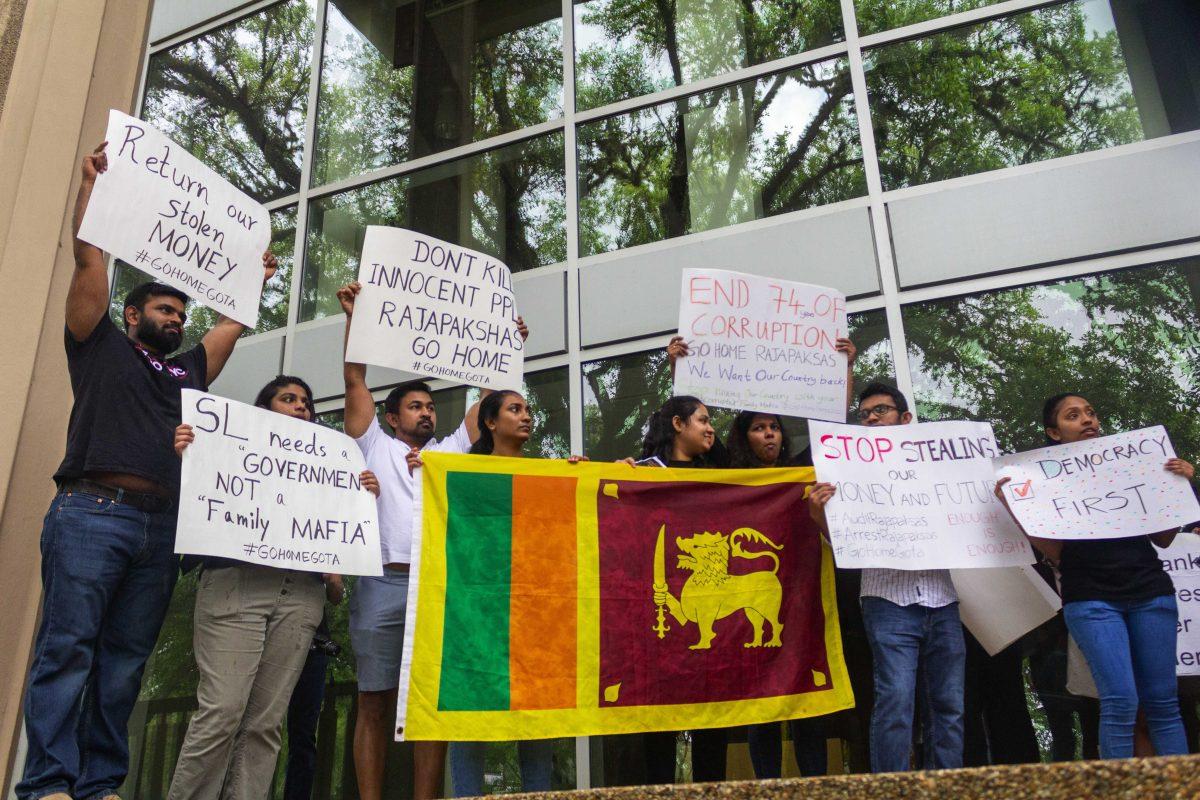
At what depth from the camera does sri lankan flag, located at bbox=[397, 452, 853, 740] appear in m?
4.19

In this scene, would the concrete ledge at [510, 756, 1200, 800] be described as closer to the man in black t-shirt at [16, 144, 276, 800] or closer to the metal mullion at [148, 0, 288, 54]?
the man in black t-shirt at [16, 144, 276, 800]

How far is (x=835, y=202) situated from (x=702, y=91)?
138 cm

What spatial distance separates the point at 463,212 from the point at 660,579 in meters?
4.00

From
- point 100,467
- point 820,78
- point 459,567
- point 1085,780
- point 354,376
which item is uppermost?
point 820,78

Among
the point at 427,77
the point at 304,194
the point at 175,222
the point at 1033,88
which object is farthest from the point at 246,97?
the point at 1033,88

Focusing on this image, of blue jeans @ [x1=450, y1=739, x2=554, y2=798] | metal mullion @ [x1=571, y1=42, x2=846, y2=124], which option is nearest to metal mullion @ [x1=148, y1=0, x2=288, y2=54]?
metal mullion @ [x1=571, y1=42, x2=846, y2=124]

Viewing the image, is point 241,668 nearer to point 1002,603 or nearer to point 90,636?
point 90,636

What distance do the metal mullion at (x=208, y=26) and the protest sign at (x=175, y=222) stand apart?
15.2 feet

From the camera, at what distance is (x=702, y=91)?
6.96 m

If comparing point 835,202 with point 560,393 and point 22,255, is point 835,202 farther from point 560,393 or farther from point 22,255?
point 22,255

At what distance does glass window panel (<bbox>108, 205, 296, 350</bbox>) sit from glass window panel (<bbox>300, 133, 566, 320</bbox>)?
17cm

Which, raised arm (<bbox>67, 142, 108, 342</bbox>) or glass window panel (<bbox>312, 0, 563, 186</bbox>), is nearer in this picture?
raised arm (<bbox>67, 142, 108, 342</bbox>)

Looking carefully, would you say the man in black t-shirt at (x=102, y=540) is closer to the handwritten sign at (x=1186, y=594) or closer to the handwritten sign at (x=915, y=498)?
the handwritten sign at (x=915, y=498)

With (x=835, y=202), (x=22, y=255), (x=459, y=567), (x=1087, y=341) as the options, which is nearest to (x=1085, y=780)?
(x=459, y=567)
